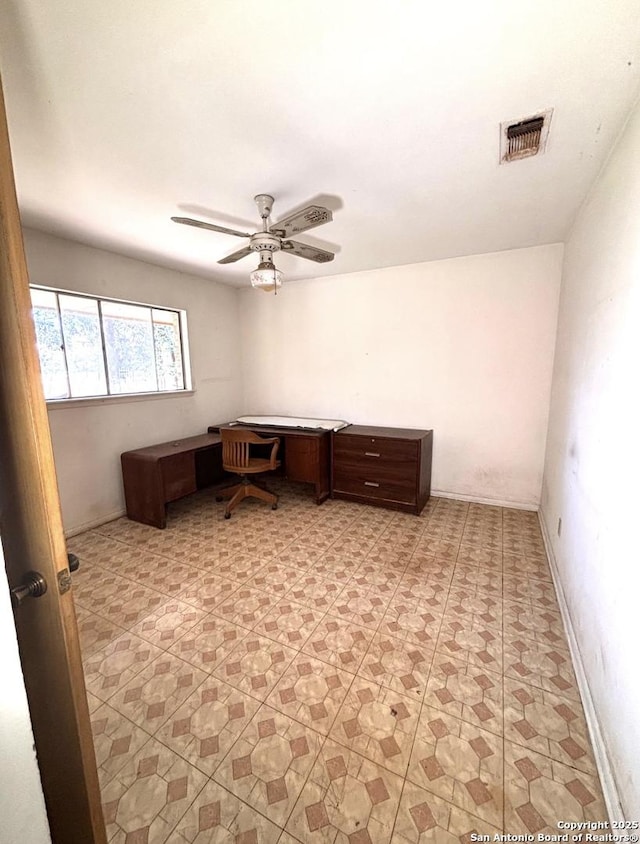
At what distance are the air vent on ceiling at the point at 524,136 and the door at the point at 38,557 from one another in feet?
5.95

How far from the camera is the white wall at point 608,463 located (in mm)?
1077

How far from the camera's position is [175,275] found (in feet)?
11.7

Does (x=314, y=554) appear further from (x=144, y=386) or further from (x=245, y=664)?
(x=144, y=386)

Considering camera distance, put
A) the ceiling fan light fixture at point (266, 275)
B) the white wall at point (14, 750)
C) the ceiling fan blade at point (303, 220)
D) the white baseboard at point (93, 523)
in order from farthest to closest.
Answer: the white baseboard at point (93, 523) < the ceiling fan light fixture at point (266, 275) < the ceiling fan blade at point (303, 220) < the white wall at point (14, 750)

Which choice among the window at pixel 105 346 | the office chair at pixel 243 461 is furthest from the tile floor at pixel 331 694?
the window at pixel 105 346

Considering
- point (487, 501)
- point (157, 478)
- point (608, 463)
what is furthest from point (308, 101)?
point (487, 501)

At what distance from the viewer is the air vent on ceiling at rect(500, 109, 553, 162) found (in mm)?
1421

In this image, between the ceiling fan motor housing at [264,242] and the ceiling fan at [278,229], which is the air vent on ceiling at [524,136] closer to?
the ceiling fan at [278,229]

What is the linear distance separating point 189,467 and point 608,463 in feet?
10.2

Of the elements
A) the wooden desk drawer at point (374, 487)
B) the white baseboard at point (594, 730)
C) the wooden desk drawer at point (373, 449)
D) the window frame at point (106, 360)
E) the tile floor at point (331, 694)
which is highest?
the window frame at point (106, 360)

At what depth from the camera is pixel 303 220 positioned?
1.79 m

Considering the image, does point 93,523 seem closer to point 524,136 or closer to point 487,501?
point 487,501

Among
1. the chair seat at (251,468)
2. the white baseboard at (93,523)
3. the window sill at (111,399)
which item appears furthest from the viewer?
the chair seat at (251,468)

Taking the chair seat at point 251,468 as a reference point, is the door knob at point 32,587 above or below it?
above
